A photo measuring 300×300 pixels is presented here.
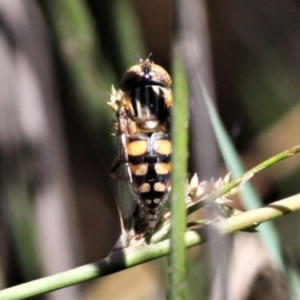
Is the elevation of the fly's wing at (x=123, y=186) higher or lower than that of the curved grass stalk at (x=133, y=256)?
higher

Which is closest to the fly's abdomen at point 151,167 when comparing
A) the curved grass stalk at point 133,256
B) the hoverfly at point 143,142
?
the hoverfly at point 143,142

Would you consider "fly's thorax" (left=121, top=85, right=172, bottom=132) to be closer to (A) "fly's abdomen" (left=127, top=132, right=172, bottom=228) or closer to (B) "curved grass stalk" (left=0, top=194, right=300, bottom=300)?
(A) "fly's abdomen" (left=127, top=132, right=172, bottom=228)

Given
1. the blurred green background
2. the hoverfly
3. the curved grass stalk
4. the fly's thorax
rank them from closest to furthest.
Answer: the curved grass stalk, the hoverfly, the fly's thorax, the blurred green background

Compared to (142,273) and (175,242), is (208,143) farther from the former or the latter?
(142,273)

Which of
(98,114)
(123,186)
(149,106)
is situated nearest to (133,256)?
(123,186)

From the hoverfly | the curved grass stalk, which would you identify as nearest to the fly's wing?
the hoverfly

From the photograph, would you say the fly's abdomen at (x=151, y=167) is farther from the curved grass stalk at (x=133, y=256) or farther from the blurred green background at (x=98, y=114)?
the curved grass stalk at (x=133, y=256)
